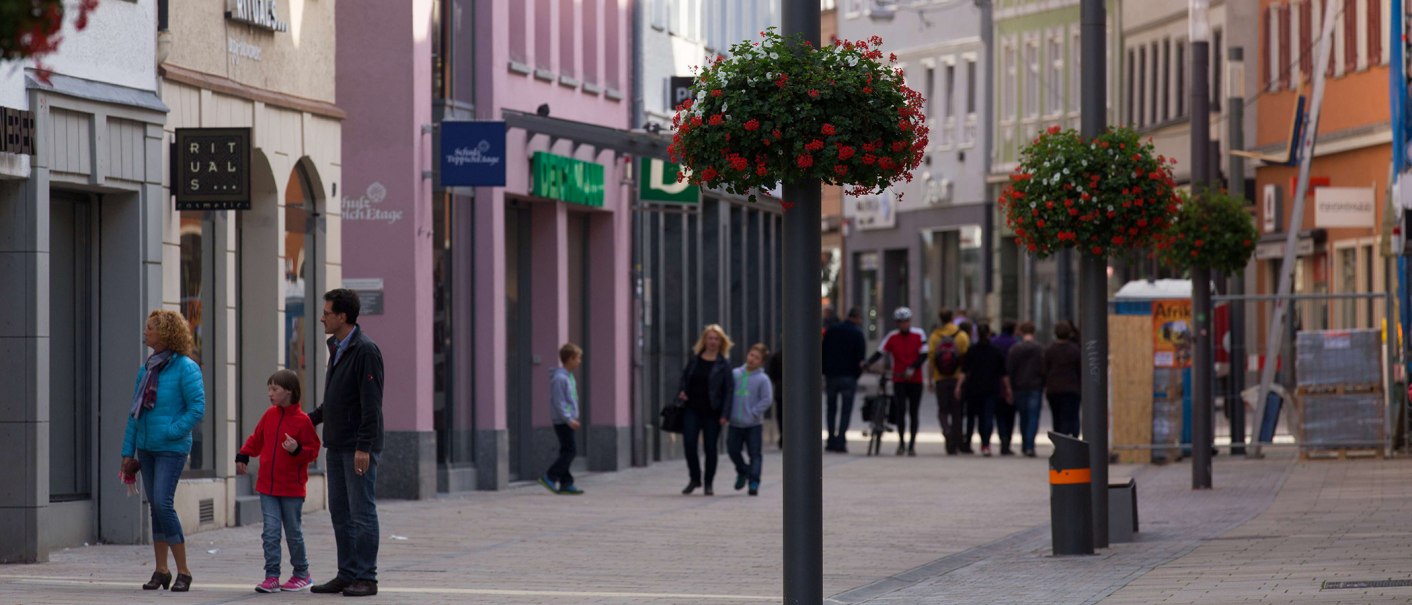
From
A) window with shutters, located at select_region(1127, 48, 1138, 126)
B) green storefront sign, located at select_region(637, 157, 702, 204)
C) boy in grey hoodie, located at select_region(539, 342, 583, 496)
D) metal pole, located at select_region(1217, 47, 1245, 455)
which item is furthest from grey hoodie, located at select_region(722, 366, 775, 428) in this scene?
window with shutters, located at select_region(1127, 48, 1138, 126)

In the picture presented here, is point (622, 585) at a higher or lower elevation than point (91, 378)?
lower

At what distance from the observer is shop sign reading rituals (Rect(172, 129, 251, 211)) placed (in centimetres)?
1827

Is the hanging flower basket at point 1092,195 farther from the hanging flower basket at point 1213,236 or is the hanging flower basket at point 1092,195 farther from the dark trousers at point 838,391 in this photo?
the dark trousers at point 838,391

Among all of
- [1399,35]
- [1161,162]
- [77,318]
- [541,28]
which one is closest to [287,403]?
[77,318]

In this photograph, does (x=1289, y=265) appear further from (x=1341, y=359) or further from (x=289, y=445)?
(x=289, y=445)

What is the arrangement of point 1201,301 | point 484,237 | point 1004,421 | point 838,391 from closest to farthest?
point 1201,301 < point 484,237 < point 1004,421 < point 838,391

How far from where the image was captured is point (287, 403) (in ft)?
47.2

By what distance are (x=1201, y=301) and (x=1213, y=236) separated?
1442 millimetres

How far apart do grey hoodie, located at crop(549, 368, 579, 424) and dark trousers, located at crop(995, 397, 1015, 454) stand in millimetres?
8963

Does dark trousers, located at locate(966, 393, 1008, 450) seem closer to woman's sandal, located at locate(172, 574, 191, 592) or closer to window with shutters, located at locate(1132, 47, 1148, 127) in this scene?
woman's sandal, located at locate(172, 574, 191, 592)

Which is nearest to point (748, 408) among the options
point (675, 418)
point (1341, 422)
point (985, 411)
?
point (675, 418)

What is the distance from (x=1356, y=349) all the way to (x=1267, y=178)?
1963 cm

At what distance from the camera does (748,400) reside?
2469cm

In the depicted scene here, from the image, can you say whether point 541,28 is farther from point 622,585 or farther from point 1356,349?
point 622,585
